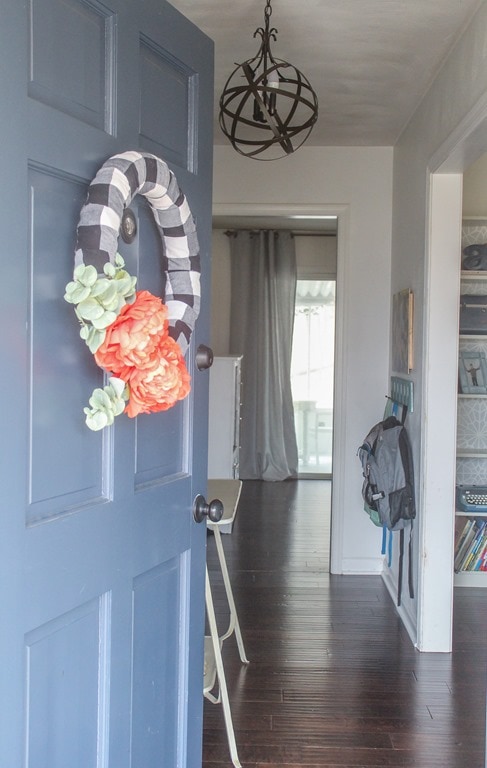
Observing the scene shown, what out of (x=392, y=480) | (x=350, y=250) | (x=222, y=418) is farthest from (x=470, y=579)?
(x=222, y=418)

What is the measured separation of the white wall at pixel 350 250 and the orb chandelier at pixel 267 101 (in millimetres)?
184

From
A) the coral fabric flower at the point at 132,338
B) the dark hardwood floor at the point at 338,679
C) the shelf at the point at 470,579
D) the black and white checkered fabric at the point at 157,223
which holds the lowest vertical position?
the dark hardwood floor at the point at 338,679

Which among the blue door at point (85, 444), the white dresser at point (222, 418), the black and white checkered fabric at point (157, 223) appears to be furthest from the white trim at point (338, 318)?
the black and white checkered fabric at point (157, 223)

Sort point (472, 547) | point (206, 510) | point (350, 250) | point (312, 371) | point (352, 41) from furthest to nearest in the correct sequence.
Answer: point (312, 371)
point (350, 250)
point (472, 547)
point (352, 41)
point (206, 510)

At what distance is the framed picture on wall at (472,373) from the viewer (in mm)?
4224

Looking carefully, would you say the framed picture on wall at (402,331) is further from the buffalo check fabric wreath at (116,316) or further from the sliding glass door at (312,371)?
the sliding glass door at (312,371)

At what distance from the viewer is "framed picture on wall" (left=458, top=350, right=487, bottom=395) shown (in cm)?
422

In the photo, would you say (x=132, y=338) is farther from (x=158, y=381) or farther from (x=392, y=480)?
(x=392, y=480)

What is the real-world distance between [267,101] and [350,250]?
163 cm

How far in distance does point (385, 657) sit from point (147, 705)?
6.01 ft

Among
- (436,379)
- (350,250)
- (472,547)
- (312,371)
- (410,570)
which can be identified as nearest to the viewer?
(436,379)

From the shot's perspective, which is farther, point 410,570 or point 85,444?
point 410,570

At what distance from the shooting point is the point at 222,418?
5746 mm

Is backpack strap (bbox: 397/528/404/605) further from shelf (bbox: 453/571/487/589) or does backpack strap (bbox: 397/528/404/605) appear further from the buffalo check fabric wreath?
the buffalo check fabric wreath
